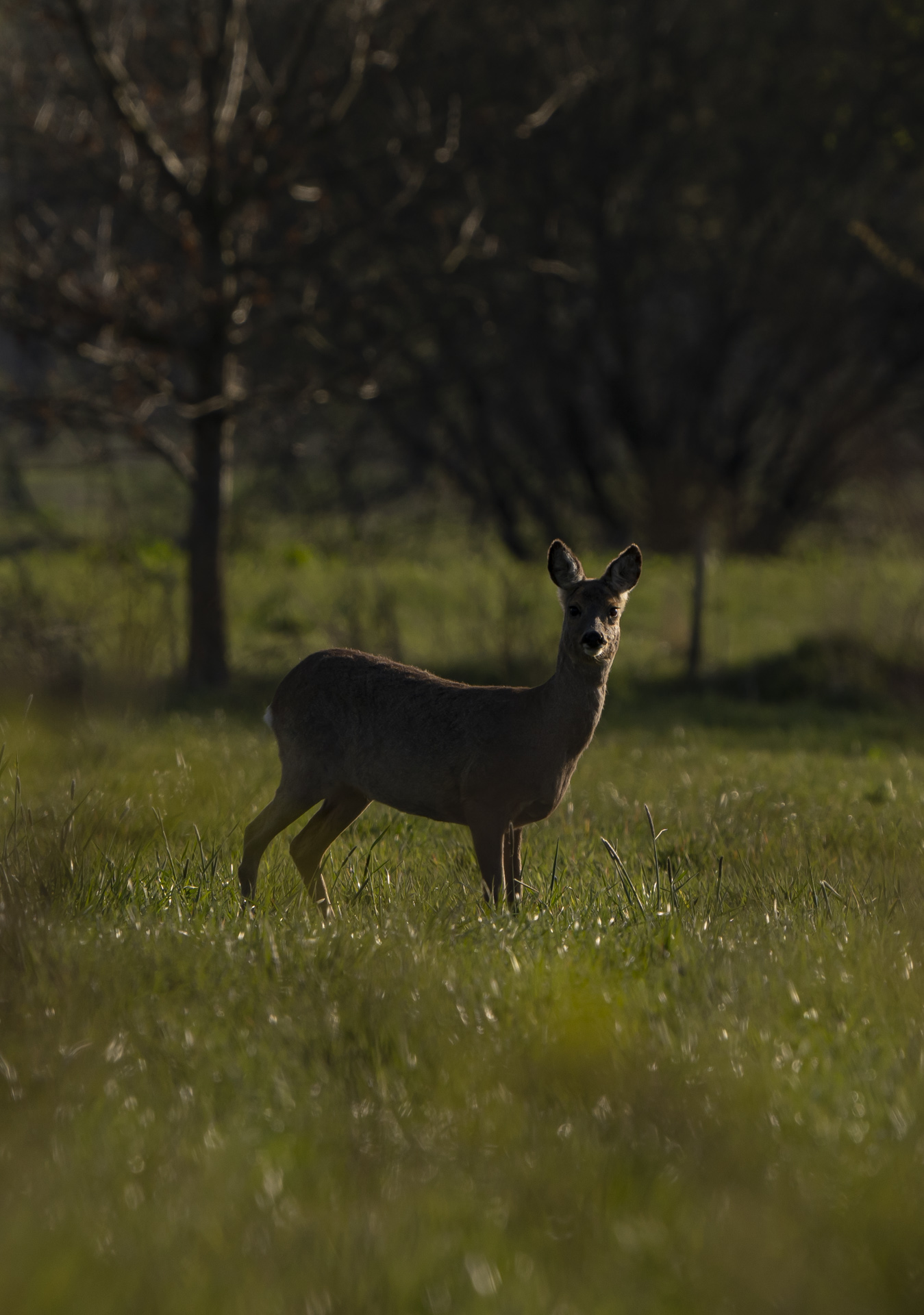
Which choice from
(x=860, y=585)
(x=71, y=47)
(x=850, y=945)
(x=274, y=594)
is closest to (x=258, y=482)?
(x=274, y=594)

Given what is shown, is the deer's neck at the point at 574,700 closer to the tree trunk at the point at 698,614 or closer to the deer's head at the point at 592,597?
the deer's head at the point at 592,597

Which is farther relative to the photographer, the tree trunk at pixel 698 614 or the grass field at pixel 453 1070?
the tree trunk at pixel 698 614

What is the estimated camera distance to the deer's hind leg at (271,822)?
5863 millimetres

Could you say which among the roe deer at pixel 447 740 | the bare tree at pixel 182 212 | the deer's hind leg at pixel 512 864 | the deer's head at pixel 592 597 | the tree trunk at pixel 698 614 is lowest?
the tree trunk at pixel 698 614

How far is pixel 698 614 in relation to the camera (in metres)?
15.2

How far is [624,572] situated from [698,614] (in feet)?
32.3

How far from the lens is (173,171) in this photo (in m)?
12.8

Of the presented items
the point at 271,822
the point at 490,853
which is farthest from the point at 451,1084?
the point at 271,822

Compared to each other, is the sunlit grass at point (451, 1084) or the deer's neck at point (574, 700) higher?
the deer's neck at point (574, 700)

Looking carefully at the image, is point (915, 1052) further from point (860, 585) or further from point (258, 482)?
point (258, 482)

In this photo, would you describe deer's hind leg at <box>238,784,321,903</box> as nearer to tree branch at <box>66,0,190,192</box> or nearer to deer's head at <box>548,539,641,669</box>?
deer's head at <box>548,539,641,669</box>

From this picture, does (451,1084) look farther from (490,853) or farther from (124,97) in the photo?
(124,97)

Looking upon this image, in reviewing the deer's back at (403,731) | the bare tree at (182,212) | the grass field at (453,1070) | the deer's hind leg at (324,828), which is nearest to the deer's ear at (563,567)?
the deer's back at (403,731)

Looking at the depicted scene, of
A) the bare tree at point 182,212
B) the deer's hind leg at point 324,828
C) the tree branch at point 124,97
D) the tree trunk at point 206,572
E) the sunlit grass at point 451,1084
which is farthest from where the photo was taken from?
the tree trunk at point 206,572
